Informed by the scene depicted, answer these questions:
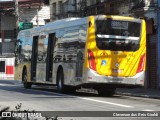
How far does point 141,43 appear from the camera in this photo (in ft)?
73.2

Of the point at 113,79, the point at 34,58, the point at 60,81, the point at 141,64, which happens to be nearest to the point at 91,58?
A: the point at 113,79

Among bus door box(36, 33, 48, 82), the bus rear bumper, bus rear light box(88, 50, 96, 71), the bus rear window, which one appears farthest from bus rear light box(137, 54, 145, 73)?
bus door box(36, 33, 48, 82)

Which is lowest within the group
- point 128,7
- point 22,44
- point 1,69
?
point 1,69

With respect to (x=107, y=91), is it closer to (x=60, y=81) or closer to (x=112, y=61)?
(x=60, y=81)

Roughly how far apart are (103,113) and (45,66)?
11853 millimetres

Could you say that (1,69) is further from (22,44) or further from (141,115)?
(141,115)

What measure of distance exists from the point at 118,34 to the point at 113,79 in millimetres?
1950

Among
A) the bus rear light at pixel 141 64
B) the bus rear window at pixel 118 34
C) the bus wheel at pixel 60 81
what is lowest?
the bus wheel at pixel 60 81

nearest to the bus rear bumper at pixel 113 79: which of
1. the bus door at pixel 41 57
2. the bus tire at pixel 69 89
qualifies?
the bus tire at pixel 69 89

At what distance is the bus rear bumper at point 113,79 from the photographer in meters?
21.5

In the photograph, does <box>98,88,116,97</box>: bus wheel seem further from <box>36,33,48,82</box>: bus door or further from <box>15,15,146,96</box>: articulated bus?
<box>36,33,48,82</box>: bus door

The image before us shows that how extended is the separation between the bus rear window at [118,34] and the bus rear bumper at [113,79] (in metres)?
1.18

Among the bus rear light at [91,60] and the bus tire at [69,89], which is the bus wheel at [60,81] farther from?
the bus rear light at [91,60]

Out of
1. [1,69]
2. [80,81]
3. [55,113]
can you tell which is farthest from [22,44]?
[1,69]
